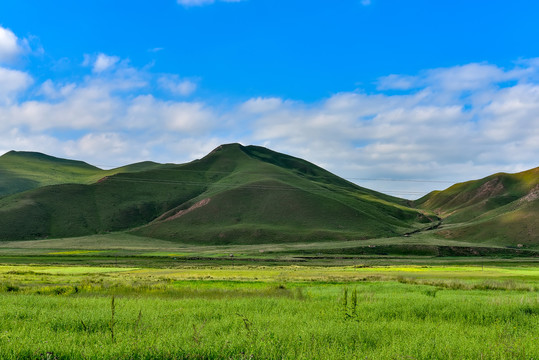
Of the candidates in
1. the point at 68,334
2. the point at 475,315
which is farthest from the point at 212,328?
the point at 475,315

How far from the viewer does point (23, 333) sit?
39.3 feet

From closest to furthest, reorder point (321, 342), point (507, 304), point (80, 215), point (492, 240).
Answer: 1. point (321, 342)
2. point (507, 304)
3. point (492, 240)
4. point (80, 215)

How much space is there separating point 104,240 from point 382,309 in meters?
154

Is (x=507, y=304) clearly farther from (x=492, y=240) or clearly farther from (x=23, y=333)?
(x=492, y=240)

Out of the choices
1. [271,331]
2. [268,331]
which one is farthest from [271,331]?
[268,331]

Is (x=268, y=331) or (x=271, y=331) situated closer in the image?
(x=268, y=331)

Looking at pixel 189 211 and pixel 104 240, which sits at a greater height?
pixel 189 211

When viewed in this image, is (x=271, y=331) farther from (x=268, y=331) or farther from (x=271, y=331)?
(x=268, y=331)

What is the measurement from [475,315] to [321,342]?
34.8 feet

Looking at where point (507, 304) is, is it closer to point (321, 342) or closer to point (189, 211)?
point (321, 342)

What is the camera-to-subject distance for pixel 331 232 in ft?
536

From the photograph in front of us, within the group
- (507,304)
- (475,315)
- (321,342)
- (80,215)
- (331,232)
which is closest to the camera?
(321,342)

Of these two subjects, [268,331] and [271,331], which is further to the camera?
[271,331]

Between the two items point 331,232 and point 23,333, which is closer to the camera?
point 23,333
